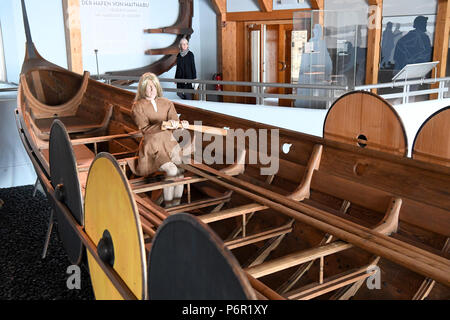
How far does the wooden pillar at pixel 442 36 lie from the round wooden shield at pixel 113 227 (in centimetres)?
615

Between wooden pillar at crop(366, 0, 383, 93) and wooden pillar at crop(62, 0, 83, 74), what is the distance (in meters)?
4.67

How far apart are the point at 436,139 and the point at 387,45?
195 inches

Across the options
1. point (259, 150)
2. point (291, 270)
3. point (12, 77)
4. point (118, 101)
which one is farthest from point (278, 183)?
point (12, 77)

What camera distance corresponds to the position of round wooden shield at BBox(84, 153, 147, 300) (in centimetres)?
151

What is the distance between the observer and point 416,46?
22.7ft

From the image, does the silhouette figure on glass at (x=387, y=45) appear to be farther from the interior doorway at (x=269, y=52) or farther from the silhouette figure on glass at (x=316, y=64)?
the interior doorway at (x=269, y=52)

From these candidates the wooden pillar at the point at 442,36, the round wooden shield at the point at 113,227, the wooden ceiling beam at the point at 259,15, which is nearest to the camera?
the round wooden shield at the point at 113,227

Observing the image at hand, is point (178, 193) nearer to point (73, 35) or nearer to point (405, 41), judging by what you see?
point (405, 41)

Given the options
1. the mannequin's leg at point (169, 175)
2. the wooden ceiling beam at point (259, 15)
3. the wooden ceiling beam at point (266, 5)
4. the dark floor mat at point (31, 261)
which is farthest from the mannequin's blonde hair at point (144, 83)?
the wooden ceiling beam at point (266, 5)

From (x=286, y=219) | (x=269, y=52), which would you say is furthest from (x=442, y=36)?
(x=286, y=219)

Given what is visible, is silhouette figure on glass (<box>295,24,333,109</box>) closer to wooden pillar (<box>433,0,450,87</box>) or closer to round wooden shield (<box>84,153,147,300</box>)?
wooden pillar (<box>433,0,450,87</box>)

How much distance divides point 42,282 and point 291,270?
162cm

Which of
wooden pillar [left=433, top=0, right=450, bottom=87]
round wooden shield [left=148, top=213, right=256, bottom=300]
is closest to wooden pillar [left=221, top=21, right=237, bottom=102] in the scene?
wooden pillar [left=433, top=0, right=450, bottom=87]

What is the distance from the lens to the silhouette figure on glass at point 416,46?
6.85m
